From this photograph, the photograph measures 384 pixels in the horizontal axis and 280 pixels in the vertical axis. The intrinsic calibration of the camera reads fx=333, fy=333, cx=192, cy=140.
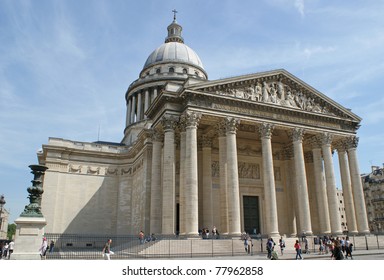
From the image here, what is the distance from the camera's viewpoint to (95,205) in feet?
131

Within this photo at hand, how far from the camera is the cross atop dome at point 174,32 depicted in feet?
209

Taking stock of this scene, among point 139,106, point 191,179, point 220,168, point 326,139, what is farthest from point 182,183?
point 139,106

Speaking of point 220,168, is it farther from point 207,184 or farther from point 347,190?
point 347,190

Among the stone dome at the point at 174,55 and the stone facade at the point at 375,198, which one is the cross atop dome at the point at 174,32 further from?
the stone facade at the point at 375,198

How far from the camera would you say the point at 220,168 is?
27.9 metres

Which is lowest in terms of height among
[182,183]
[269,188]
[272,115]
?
[269,188]

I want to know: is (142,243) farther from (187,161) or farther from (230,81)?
(230,81)

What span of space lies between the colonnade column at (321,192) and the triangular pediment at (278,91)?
3.50 meters

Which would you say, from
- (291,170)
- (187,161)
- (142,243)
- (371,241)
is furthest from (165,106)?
(371,241)

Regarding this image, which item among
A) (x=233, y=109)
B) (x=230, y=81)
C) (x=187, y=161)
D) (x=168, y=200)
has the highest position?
(x=230, y=81)

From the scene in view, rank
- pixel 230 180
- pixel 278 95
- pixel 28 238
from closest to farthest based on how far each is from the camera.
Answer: pixel 28 238 → pixel 230 180 → pixel 278 95

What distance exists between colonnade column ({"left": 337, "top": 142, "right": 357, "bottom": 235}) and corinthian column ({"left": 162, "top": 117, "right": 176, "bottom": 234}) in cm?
1758

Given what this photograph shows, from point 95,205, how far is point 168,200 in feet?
56.6

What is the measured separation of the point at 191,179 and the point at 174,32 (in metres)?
46.5
